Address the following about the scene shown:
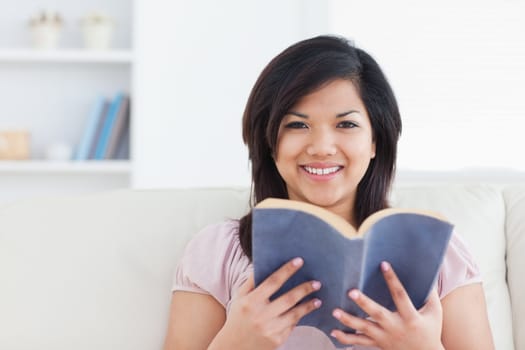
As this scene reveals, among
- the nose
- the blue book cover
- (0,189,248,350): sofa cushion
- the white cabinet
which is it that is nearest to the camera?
the blue book cover

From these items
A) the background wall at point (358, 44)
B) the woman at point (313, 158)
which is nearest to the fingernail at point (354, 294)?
the woman at point (313, 158)

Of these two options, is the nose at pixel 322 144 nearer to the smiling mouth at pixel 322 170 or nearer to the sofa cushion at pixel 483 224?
the smiling mouth at pixel 322 170

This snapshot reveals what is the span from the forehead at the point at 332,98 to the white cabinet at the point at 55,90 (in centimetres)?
209

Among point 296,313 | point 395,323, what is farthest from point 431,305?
point 296,313

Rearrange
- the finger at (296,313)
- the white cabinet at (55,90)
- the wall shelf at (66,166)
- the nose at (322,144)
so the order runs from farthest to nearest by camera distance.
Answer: the white cabinet at (55,90) → the wall shelf at (66,166) → the nose at (322,144) → the finger at (296,313)

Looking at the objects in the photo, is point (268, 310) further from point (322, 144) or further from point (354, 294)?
point (322, 144)

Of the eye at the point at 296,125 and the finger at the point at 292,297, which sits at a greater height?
the eye at the point at 296,125

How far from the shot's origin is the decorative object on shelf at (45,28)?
329 centimetres

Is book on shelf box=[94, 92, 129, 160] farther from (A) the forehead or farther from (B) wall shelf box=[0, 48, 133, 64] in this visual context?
(A) the forehead

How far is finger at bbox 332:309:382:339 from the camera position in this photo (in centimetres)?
108

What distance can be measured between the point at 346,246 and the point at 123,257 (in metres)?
0.67

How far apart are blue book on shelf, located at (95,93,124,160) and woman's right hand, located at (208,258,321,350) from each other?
2.23 meters

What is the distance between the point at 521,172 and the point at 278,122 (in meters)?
2.12

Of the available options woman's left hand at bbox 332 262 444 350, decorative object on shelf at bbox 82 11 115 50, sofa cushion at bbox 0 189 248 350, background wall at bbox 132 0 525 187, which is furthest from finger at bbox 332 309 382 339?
decorative object on shelf at bbox 82 11 115 50
